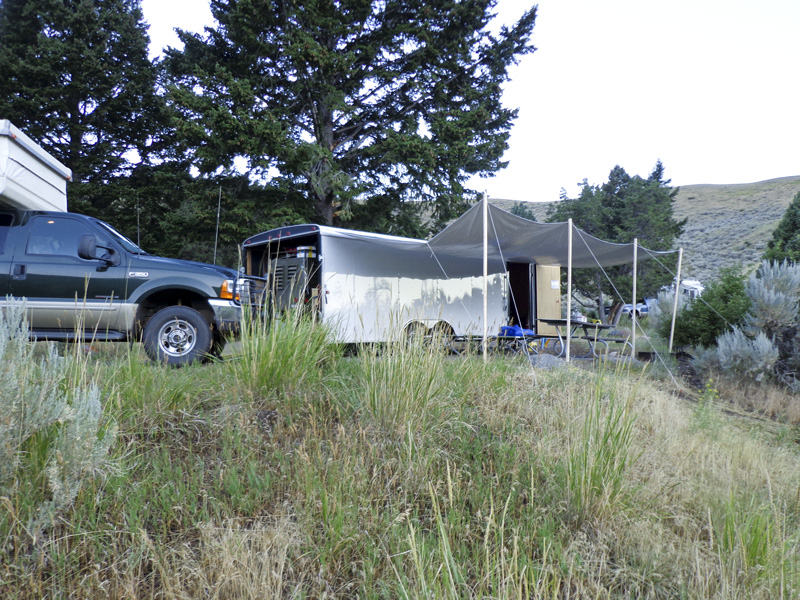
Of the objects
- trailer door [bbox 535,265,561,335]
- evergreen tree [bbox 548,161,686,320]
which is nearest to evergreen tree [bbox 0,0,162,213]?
trailer door [bbox 535,265,561,335]

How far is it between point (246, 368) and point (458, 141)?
457 inches

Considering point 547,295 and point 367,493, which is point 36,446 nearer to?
point 367,493

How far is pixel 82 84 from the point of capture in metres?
15.0

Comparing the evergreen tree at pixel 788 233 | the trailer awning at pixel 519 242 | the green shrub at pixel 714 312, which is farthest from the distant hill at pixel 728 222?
the trailer awning at pixel 519 242

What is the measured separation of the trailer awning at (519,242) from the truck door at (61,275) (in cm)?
477

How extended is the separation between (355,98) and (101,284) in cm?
1119

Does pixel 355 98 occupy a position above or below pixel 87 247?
above

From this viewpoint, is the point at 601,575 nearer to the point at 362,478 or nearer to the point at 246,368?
the point at 362,478

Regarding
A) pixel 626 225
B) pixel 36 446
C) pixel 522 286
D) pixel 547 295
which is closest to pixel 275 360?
pixel 36 446

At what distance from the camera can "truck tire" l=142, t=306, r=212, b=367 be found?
5.52 meters

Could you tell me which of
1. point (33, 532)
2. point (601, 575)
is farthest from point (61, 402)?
point (601, 575)

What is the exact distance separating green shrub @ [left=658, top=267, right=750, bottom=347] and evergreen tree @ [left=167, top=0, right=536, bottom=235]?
6.65 metres

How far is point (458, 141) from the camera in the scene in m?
13.9

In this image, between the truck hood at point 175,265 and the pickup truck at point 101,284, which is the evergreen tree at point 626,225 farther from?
the pickup truck at point 101,284
